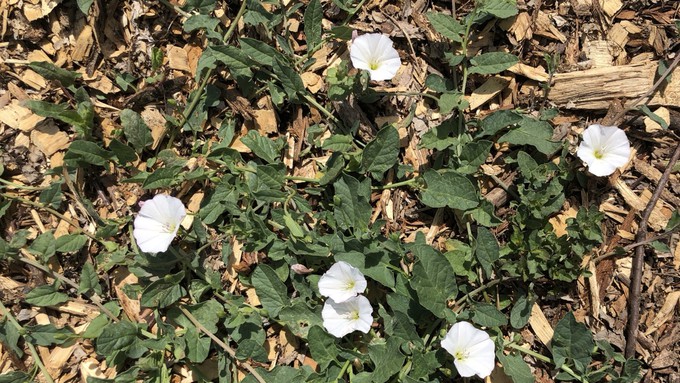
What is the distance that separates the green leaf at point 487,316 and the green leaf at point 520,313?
0.09 meters

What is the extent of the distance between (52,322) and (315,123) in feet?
5.12

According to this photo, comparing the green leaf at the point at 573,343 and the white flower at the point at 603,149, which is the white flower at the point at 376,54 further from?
the green leaf at the point at 573,343

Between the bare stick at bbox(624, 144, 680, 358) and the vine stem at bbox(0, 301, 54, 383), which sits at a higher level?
the bare stick at bbox(624, 144, 680, 358)

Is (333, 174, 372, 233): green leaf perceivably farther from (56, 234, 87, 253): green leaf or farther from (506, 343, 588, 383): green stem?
(56, 234, 87, 253): green leaf

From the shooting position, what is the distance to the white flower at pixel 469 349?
2.55m

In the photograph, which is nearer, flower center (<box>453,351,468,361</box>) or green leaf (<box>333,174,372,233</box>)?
flower center (<box>453,351,468,361</box>)

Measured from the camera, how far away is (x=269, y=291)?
279 cm

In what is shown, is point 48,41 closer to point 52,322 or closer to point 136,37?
point 136,37

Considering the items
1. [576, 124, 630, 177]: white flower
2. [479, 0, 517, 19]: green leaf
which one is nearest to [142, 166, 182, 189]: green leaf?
[479, 0, 517, 19]: green leaf

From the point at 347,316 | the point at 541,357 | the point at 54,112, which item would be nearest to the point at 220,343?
the point at 347,316

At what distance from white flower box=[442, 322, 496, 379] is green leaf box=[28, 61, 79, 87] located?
209 cm

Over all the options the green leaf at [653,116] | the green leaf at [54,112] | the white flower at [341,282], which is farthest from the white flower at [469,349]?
the green leaf at [54,112]

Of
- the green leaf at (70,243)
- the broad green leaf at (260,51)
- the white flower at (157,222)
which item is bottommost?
the green leaf at (70,243)

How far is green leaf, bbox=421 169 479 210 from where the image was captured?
275cm
